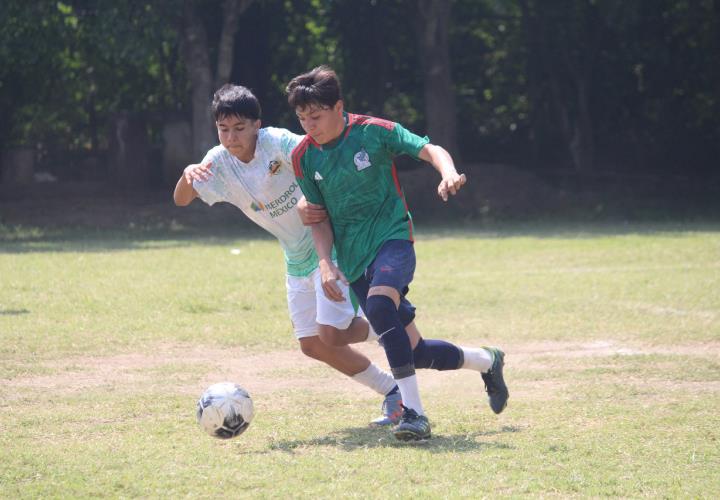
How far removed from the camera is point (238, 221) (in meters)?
22.8

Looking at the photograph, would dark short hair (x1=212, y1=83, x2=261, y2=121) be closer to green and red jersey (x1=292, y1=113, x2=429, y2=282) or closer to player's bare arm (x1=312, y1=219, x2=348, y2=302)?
green and red jersey (x1=292, y1=113, x2=429, y2=282)

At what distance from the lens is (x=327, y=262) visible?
5.88m

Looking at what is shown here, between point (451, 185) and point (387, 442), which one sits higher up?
point (451, 185)

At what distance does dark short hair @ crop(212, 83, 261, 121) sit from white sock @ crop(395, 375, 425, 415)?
1.69 meters

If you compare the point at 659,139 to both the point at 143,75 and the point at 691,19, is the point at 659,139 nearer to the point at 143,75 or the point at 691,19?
the point at 691,19

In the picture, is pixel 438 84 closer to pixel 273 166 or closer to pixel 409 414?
pixel 273 166

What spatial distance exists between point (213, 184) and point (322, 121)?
81 centimetres

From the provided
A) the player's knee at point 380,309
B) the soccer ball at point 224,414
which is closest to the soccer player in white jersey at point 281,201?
the player's knee at point 380,309

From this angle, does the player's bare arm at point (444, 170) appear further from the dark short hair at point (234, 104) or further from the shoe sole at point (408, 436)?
the shoe sole at point (408, 436)

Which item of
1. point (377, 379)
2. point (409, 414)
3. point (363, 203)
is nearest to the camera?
point (409, 414)

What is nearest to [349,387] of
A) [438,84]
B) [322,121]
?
[322,121]

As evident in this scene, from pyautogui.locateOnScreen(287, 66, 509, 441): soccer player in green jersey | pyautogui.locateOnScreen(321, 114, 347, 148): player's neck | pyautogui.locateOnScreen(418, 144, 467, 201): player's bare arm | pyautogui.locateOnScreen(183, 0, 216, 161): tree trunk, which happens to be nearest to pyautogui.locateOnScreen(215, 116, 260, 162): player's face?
pyautogui.locateOnScreen(287, 66, 509, 441): soccer player in green jersey

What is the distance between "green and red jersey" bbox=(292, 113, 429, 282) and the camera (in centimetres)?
589

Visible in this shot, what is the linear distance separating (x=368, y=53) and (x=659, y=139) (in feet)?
25.6
